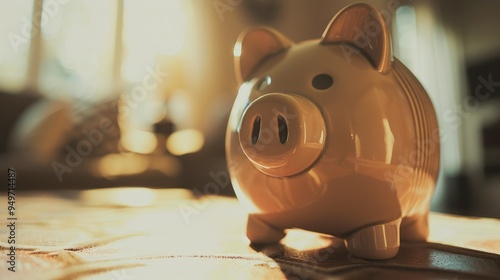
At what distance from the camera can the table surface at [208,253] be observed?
1.43 feet

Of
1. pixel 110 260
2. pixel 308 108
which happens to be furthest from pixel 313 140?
pixel 110 260

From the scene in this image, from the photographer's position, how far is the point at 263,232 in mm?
589

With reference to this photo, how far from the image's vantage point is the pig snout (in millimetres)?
433

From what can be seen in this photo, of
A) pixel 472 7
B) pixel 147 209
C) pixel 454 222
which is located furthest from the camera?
pixel 472 7

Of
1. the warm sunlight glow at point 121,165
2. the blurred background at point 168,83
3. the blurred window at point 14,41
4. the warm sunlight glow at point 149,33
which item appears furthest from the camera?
the warm sunlight glow at point 149,33

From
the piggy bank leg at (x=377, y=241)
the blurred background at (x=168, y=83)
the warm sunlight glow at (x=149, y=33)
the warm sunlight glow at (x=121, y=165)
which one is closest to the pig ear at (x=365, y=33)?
the piggy bank leg at (x=377, y=241)

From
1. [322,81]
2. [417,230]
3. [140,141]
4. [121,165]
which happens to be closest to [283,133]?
[322,81]

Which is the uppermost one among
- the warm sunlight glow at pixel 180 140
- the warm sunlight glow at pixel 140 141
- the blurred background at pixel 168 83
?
the blurred background at pixel 168 83

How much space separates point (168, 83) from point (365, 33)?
120 inches

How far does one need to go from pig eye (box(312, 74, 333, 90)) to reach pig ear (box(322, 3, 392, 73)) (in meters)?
0.07

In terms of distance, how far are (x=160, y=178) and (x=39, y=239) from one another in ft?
4.73

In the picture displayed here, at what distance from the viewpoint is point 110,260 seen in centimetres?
49

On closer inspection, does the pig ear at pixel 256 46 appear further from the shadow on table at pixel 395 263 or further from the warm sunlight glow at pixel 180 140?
the warm sunlight glow at pixel 180 140

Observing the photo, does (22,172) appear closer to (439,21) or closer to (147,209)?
(147,209)
